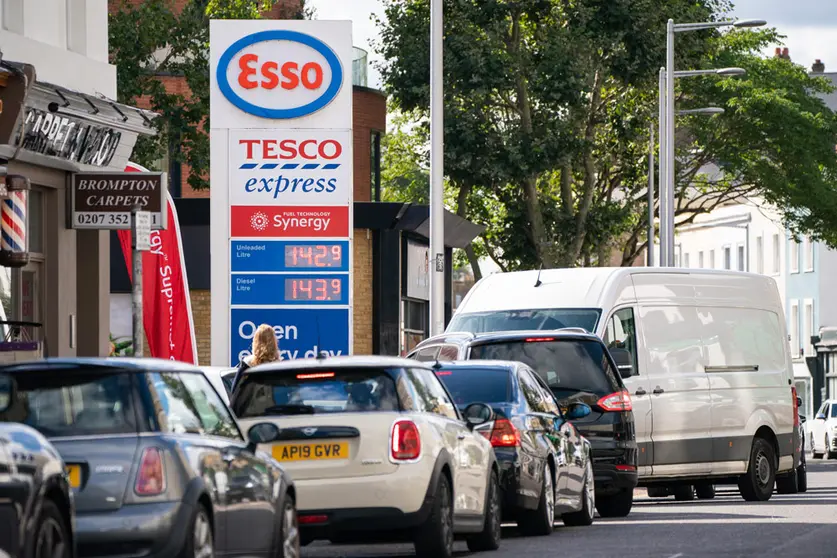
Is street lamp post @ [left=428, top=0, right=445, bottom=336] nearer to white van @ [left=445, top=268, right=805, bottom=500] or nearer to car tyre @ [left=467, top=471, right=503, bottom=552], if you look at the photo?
white van @ [left=445, top=268, right=805, bottom=500]

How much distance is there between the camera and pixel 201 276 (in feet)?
124

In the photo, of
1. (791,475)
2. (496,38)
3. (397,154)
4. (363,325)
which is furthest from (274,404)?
(397,154)

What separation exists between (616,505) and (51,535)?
507 inches

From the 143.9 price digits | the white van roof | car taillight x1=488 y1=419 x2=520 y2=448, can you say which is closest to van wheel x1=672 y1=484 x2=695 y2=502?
the white van roof

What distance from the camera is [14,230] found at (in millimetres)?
21016

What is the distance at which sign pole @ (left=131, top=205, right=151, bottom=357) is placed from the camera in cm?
1694

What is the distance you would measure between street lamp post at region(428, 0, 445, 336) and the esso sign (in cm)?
306

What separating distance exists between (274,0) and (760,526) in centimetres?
2462

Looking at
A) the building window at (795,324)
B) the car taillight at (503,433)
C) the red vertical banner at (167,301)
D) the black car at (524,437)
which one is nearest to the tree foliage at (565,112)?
the red vertical banner at (167,301)

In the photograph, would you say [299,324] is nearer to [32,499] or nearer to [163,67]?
[163,67]

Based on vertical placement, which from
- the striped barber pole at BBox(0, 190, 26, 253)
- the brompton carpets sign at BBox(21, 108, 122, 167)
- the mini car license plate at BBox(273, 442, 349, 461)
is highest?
the brompton carpets sign at BBox(21, 108, 122, 167)

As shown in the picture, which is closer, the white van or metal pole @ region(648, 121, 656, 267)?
the white van

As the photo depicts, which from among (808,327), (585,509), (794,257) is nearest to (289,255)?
(585,509)

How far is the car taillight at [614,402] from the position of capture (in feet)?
65.7
